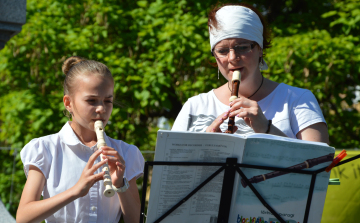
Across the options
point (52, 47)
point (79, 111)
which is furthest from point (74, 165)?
point (52, 47)

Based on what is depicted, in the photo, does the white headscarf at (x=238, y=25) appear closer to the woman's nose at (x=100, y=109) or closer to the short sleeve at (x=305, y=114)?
the short sleeve at (x=305, y=114)

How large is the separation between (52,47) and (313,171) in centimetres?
386

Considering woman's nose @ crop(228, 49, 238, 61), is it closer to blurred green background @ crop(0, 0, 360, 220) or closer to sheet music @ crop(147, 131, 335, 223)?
sheet music @ crop(147, 131, 335, 223)

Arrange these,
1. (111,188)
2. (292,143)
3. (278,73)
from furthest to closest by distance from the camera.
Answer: (278,73)
(111,188)
(292,143)

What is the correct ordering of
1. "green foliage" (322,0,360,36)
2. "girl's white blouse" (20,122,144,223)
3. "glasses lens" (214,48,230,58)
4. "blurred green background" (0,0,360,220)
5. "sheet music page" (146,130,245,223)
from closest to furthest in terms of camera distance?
"sheet music page" (146,130,245,223) < "girl's white blouse" (20,122,144,223) < "glasses lens" (214,48,230,58) < "blurred green background" (0,0,360,220) < "green foliage" (322,0,360,36)

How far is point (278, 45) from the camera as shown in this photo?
14.9 ft

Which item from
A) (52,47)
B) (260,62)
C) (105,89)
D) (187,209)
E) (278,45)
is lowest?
(187,209)

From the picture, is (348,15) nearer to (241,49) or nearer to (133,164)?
(241,49)

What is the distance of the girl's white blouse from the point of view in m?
2.05

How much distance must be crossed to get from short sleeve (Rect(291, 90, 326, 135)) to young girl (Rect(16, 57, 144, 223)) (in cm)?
89

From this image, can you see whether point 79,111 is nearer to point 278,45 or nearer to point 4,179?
point 278,45

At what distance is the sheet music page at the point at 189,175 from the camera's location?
1.54 metres

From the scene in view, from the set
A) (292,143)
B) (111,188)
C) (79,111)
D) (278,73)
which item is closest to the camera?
(292,143)

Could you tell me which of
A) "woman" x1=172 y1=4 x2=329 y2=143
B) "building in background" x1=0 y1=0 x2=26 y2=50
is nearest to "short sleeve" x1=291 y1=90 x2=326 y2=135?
→ "woman" x1=172 y1=4 x2=329 y2=143
